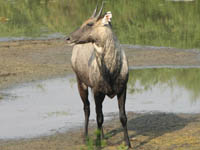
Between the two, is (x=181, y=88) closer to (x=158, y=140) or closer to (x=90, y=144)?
(x=158, y=140)

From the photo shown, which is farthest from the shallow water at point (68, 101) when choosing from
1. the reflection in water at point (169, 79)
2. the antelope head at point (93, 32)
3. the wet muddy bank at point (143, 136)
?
the antelope head at point (93, 32)

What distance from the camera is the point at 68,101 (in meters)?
10.6

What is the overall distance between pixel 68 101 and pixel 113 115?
1368mm

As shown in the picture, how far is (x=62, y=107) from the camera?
10.2 m

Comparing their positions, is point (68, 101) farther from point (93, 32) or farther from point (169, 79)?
point (93, 32)

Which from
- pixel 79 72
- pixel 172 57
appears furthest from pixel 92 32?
pixel 172 57

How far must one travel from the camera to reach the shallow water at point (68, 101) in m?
9.17

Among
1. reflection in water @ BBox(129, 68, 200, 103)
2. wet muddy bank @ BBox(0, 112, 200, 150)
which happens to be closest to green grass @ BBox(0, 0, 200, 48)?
reflection in water @ BBox(129, 68, 200, 103)

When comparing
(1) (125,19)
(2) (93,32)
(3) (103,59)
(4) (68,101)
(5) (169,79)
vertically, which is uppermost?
(2) (93,32)

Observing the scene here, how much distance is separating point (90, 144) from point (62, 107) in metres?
6.03

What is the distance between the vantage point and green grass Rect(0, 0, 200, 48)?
17.6m

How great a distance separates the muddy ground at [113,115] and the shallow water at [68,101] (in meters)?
0.42

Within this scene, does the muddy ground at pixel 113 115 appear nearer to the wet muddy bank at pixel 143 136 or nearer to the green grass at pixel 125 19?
the wet muddy bank at pixel 143 136

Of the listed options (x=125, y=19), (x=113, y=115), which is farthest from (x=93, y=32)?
(x=125, y=19)
